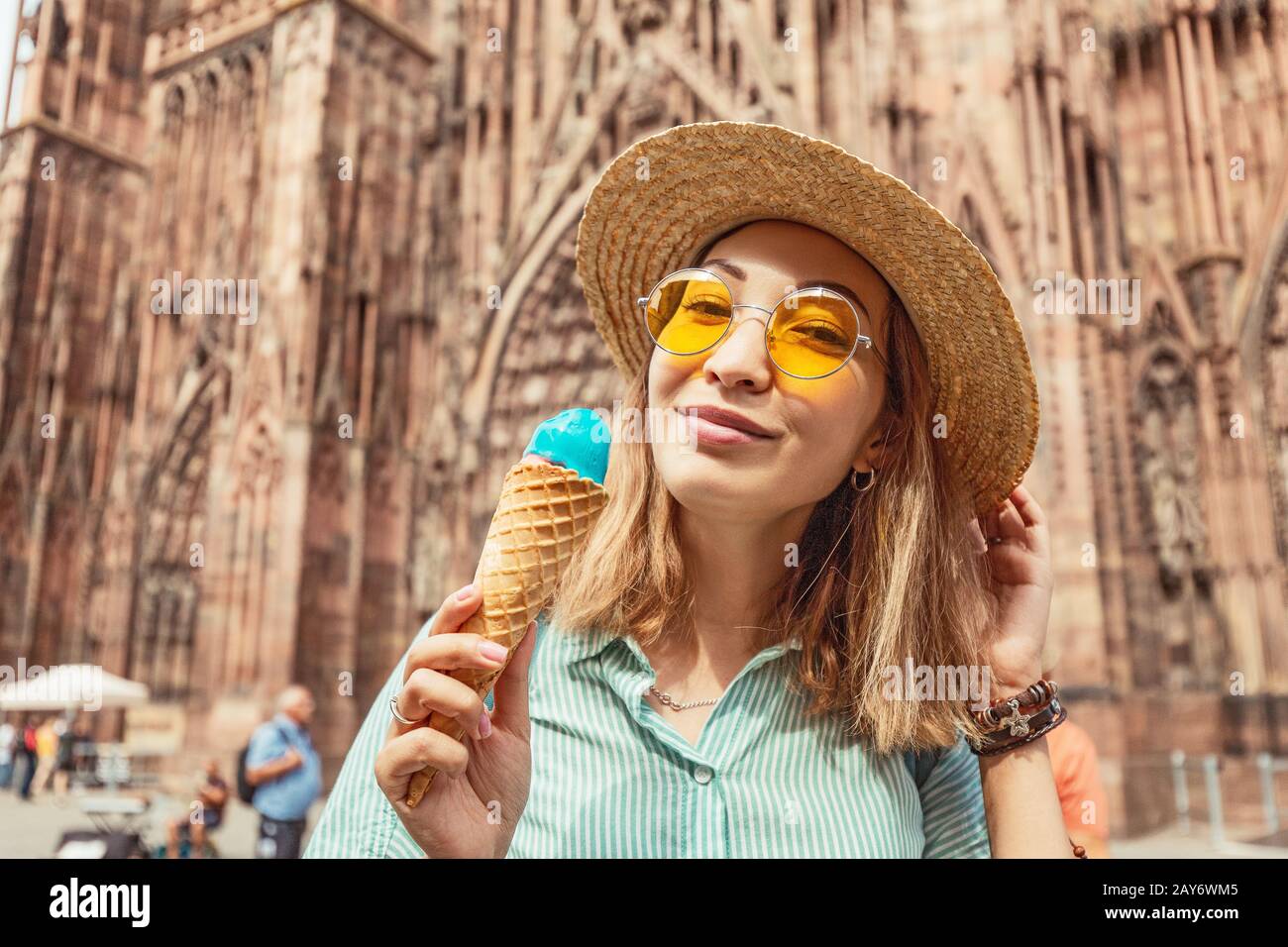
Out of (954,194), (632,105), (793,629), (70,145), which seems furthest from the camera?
(70,145)

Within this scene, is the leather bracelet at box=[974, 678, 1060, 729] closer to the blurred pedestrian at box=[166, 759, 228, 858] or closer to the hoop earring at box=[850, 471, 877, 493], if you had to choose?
→ the hoop earring at box=[850, 471, 877, 493]

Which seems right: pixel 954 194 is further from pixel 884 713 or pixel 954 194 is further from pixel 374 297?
pixel 884 713

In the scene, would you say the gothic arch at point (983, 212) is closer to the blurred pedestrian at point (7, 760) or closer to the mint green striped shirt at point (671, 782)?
the mint green striped shirt at point (671, 782)

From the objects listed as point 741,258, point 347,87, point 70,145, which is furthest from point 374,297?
point 741,258

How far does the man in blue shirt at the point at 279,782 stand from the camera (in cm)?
423

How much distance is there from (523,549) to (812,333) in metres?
0.36

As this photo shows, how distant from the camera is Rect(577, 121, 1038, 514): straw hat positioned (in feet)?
3.45

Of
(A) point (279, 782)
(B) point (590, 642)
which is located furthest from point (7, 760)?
(B) point (590, 642)

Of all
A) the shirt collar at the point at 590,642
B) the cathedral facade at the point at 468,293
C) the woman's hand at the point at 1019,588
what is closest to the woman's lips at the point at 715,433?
the shirt collar at the point at 590,642

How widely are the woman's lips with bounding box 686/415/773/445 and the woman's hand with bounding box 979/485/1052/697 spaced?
0.34 metres

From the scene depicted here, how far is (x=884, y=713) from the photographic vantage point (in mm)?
977

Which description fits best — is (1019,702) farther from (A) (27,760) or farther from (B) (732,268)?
(A) (27,760)

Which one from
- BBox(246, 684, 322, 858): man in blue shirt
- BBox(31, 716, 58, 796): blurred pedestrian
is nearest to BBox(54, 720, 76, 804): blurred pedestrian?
BBox(31, 716, 58, 796): blurred pedestrian
